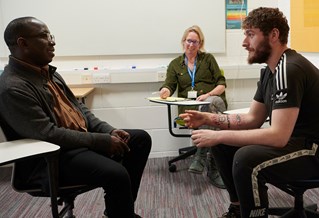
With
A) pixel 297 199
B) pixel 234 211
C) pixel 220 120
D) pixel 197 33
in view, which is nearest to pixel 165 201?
pixel 234 211

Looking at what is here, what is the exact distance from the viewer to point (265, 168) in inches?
56.9

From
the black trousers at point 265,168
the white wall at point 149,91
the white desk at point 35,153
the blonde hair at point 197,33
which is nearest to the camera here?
the white desk at point 35,153

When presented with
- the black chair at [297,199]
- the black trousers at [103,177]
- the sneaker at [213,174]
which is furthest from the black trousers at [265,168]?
the sneaker at [213,174]

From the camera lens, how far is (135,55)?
10.8 feet

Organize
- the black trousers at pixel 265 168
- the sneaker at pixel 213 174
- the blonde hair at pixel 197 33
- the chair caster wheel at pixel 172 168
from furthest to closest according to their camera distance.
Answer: the blonde hair at pixel 197 33, the chair caster wheel at pixel 172 168, the sneaker at pixel 213 174, the black trousers at pixel 265 168

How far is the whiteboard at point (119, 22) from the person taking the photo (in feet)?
10.3

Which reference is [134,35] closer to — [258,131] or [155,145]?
[155,145]

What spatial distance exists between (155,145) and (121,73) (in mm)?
858

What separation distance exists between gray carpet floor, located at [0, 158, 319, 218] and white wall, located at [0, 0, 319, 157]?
70cm

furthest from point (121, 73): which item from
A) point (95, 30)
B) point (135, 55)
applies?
point (95, 30)

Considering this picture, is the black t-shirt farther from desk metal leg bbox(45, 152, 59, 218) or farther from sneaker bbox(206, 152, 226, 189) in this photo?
sneaker bbox(206, 152, 226, 189)

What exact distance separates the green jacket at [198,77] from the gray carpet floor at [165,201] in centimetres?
79

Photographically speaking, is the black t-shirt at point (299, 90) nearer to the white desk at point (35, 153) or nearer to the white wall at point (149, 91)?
the white desk at point (35, 153)

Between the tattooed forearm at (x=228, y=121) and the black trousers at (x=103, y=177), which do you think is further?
the tattooed forearm at (x=228, y=121)
